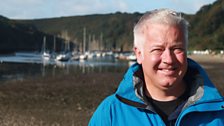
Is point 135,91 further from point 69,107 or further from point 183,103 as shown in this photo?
point 69,107

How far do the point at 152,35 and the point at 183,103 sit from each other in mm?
506

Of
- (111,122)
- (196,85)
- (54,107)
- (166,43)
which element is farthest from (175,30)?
(54,107)

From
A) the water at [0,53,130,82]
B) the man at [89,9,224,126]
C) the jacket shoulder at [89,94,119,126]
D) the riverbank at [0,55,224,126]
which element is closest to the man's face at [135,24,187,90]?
the man at [89,9,224,126]

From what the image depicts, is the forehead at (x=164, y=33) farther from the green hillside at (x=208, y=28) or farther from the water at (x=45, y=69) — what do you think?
the green hillside at (x=208, y=28)

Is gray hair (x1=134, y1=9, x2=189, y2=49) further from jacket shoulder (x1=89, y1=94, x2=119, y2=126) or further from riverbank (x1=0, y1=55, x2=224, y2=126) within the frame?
riverbank (x1=0, y1=55, x2=224, y2=126)

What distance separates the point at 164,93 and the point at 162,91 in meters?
0.02

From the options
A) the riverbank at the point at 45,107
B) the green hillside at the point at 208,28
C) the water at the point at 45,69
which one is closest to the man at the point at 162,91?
the riverbank at the point at 45,107

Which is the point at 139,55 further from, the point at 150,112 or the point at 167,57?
the point at 150,112

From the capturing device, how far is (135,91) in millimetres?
3002

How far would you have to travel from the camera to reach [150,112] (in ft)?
9.44

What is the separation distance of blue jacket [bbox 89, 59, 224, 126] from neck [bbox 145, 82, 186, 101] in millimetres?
128

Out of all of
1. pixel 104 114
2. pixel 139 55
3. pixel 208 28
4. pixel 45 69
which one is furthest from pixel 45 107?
pixel 208 28

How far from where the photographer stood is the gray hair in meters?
2.95

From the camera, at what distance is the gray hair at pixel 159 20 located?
2.95 m
